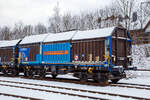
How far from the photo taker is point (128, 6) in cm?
3203

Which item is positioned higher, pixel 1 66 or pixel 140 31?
pixel 140 31

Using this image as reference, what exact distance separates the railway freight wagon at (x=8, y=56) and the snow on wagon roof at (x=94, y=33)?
8333 millimetres

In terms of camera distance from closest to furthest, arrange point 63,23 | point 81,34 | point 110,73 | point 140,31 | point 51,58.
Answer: point 110,73
point 81,34
point 51,58
point 140,31
point 63,23

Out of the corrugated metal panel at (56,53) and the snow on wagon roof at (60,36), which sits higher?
the snow on wagon roof at (60,36)

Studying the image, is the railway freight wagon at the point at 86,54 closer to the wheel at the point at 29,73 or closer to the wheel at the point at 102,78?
the wheel at the point at 102,78

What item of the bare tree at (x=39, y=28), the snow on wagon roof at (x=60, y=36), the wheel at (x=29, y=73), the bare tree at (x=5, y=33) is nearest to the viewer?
the snow on wagon roof at (x=60, y=36)

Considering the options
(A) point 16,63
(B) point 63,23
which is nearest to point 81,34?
(A) point 16,63

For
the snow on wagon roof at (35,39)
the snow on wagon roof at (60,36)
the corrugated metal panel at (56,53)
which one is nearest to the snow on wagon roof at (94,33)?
the snow on wagon roof at (60,36)

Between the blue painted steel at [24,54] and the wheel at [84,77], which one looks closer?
the wheel at [84,77]

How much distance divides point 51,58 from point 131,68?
6.87 metres

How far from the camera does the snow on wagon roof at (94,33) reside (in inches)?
510

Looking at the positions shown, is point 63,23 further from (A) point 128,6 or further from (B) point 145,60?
(B) point 145,60

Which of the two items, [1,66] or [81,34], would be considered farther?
[1,66]

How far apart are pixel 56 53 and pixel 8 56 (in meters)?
7.69
